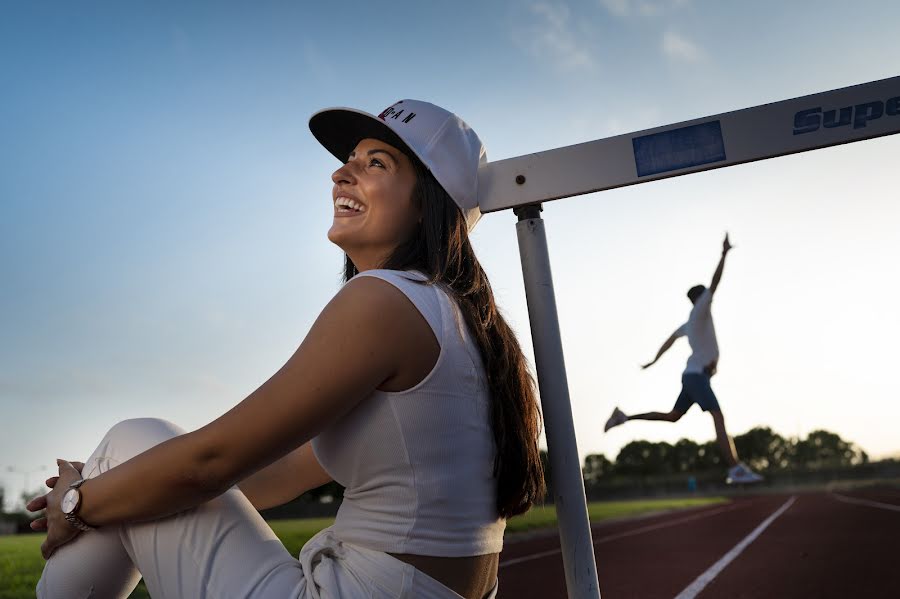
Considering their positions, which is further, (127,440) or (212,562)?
(127,440)

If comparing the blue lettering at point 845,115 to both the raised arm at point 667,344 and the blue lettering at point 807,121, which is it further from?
the raised arm at point 667,344

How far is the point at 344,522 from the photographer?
1.47 meters

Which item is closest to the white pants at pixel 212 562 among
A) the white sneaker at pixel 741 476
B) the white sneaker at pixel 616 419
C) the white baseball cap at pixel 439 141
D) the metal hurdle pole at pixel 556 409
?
the metal hurdle pole at pixel 556 409

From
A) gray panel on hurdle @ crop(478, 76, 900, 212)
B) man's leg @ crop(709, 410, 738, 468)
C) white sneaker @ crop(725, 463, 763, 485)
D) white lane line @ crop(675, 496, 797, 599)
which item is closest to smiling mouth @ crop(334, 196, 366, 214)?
gray panel on hurdle @ crop(478, 76, 900, 212)

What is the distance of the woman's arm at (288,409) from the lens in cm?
140

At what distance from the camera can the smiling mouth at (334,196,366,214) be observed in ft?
6.43

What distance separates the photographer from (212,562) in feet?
4.74

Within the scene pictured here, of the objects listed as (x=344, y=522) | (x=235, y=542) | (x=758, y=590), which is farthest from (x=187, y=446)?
(x=758, y=590)

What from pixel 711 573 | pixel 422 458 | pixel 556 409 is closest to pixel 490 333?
pixel 556 409

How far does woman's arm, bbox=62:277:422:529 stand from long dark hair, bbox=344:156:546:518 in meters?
0.24

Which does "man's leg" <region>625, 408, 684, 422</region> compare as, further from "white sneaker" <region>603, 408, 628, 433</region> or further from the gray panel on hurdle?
the gray panel on hurdle

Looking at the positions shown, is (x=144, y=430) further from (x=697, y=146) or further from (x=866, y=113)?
(x=866, y=113)

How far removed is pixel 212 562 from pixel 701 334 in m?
1.32

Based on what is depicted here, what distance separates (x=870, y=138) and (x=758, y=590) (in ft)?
17.2
